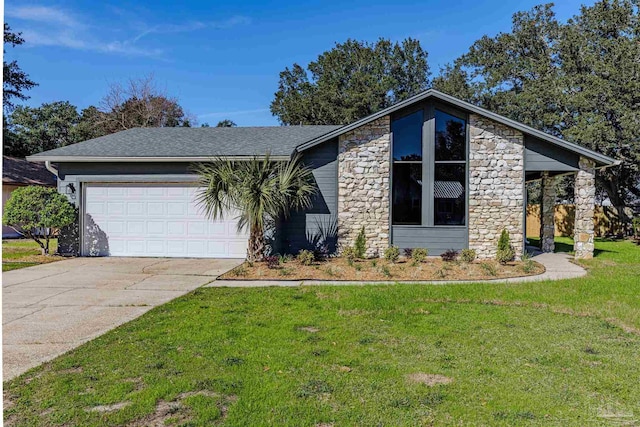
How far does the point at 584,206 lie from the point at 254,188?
8.34 meters

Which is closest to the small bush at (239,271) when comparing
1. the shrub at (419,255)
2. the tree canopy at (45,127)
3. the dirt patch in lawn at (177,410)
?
the shrub at (419,255)

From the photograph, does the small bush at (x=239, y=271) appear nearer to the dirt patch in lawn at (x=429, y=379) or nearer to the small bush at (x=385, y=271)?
the small bush at (x=385, y=271)

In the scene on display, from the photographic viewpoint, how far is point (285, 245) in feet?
36.7

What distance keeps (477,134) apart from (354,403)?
30.1 ft

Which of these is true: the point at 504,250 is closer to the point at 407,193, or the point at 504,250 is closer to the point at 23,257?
the point at 407,193

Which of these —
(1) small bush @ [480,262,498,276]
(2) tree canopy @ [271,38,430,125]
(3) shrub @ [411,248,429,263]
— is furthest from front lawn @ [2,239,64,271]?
(2) tree canopy @ [271,38,430,125]

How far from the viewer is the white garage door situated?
11164 millimetres

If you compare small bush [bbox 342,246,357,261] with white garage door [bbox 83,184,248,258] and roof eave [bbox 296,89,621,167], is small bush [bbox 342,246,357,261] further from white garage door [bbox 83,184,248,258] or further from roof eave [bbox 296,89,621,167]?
roof eave [bbox 296,89,621,167]

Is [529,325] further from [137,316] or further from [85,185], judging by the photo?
[85,185]

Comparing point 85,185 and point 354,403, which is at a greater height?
point 85,185

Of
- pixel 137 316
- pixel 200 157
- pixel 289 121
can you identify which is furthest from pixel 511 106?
pixel 137 316

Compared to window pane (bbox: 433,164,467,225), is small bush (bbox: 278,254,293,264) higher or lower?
lower

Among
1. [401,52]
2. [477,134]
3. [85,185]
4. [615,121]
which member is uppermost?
[401,52]

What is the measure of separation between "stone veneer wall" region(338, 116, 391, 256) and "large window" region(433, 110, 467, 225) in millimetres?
1240
